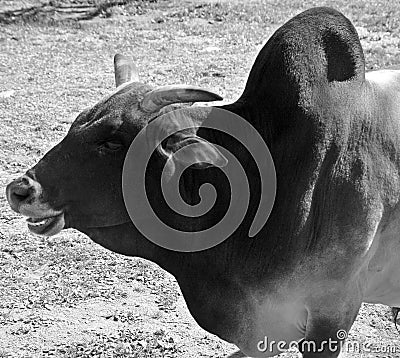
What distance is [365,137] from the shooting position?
9.58 feet

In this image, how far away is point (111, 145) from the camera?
2.84 meters

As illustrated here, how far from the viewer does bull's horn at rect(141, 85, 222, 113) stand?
2.75 m

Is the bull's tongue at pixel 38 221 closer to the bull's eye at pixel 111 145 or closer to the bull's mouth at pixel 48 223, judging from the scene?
the bull's mouth at pixel 48 223

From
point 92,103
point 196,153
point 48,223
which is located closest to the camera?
point 196,153

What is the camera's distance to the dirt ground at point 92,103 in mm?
4086

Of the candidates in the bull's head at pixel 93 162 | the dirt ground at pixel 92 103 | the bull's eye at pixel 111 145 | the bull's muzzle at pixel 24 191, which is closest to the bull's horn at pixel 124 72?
the bull's head at pixel 93 162

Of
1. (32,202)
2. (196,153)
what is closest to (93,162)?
(32,202)

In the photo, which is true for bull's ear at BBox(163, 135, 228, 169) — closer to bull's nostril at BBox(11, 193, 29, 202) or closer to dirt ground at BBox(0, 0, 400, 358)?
bull's nostril at BBox(11, 193, 29, 202)

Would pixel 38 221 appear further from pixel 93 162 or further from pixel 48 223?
pixel 93 162

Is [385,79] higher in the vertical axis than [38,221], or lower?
higher

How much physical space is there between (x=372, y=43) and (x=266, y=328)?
634 cm

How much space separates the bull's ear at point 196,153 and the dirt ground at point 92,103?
148 centimetres

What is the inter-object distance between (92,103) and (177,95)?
4.78 metres

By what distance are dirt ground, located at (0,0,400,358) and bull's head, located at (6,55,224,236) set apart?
4.32 ft
